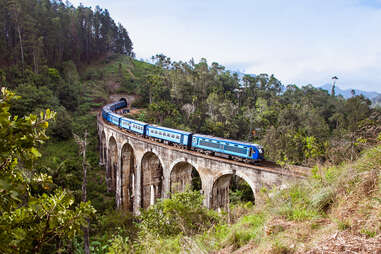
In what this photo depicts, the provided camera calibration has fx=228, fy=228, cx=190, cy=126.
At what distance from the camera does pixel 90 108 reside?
4656cm

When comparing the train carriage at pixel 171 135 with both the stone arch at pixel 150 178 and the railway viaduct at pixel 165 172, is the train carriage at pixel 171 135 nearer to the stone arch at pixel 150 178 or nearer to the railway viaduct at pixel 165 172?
the railway viaduct at pixel 165 172

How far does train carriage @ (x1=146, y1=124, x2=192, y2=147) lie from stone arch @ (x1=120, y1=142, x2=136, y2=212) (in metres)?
4.44

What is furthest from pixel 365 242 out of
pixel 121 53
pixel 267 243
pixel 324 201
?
pixel 121 53

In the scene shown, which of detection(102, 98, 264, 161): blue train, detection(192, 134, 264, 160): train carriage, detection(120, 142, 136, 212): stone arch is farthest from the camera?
detection(120, 142, 136, 212): stone arch

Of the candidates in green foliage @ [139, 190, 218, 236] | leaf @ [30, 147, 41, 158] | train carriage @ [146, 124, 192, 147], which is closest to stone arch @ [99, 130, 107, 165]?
train carriage @ [146, 124, 192, 147]

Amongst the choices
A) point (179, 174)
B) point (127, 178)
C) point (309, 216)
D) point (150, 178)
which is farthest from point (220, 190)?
point (127, 178)

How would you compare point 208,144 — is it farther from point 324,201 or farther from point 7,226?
point 7,226

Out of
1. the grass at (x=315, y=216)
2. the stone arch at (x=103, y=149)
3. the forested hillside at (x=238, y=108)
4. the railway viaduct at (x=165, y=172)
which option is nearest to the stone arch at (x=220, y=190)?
the railway viaduct at (x=165, y=172)

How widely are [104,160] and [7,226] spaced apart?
32000 mm

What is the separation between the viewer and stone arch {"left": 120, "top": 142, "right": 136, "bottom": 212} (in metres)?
25.5

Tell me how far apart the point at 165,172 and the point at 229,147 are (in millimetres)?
6294

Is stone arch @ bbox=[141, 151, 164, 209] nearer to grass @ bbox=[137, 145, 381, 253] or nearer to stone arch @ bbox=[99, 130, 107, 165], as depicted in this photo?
stone arch @ bbox=[99, 130, 107, 165]

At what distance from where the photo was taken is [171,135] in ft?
66.9

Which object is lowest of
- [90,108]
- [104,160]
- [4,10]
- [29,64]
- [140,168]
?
[104,160]
